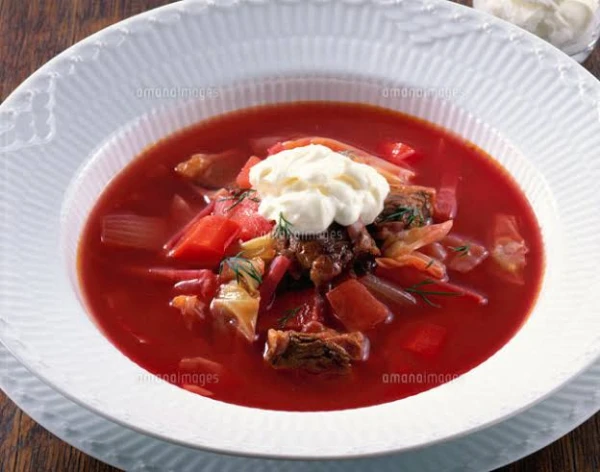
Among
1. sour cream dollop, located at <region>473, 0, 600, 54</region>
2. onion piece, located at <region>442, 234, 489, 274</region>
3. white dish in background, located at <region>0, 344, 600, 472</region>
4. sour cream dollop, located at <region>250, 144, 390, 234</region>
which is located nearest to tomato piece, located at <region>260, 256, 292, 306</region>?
sour cream dollop, located at <region>250, 144, 390, 234</region>

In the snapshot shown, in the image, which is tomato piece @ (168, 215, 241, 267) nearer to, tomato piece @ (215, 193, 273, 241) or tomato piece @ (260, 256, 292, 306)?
tomato piece @ (215, 193, 273, 241)

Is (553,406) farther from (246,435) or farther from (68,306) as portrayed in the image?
(68,306)

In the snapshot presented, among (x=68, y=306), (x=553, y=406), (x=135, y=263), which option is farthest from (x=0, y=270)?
(x=553, y=406)

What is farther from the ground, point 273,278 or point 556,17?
point 556,17

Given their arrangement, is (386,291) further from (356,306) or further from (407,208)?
(407,208)

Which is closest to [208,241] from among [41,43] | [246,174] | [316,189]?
[246,174]

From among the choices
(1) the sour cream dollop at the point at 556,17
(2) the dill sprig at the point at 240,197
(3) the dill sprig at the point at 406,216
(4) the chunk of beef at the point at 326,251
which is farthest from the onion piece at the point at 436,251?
(1) the sour cream dollop at the point at 556,17
